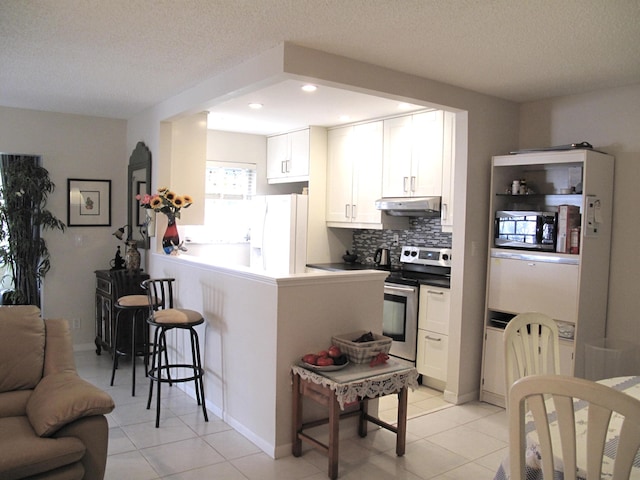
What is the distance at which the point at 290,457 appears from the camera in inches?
119

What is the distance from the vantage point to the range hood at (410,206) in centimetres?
452

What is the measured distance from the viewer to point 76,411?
222 centimetres

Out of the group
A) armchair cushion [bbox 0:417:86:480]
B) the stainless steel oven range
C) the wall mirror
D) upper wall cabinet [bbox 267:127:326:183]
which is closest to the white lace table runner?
armchair cushion [bbox 0:417:86:480]

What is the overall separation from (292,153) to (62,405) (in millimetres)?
4203

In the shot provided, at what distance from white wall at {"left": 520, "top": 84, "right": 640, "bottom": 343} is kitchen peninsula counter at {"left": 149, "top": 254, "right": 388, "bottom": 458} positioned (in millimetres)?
1747

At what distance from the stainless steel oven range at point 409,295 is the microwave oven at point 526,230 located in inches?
24.1

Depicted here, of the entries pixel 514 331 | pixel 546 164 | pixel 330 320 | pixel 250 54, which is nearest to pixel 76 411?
pixel 330 320

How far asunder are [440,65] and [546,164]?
4.01 ft

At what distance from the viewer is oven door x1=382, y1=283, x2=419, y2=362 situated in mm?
4449

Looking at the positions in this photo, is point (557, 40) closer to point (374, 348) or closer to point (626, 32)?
point (626, 32)

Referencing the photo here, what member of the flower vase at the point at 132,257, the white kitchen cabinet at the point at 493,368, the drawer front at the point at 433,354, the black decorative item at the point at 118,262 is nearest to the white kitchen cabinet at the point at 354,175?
the drawer front at the point at 433,354

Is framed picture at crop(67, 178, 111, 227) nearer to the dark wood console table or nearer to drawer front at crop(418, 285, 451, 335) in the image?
the dark wood console table

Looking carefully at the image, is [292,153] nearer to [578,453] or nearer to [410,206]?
[410,206]

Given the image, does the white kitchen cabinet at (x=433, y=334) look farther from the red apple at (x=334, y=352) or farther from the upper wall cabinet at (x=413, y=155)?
the red apple at (x=334, y=352)
